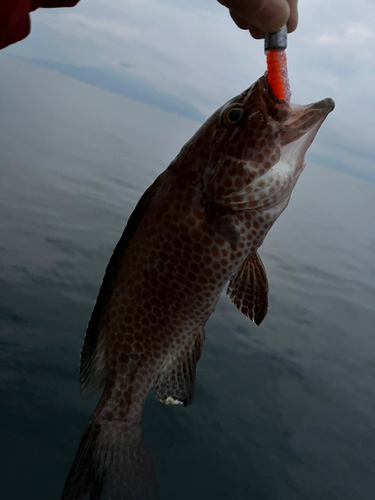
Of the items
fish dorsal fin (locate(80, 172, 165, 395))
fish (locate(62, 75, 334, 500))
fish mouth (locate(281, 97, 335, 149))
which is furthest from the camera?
fish dorsal fin (locate(80, 172, 165, 395))

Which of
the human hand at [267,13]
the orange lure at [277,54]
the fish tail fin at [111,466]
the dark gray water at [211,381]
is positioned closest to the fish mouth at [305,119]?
the orange lure at [277,54]

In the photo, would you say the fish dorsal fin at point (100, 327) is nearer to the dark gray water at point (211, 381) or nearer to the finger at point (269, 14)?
the finger at point (269, 14)

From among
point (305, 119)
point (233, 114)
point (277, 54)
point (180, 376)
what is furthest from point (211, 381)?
point (277, 54)

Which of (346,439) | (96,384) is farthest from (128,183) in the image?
(96,384)

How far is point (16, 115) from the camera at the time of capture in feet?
77.2

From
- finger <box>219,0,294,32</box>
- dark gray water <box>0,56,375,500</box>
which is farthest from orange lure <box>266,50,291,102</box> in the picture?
dark gray water <box>0,56,375,500</box>

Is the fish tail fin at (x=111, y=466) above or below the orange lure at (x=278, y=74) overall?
below

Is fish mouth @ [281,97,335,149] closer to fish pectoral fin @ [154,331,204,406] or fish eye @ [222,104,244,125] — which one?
fish eye @ [222,104,244,125]

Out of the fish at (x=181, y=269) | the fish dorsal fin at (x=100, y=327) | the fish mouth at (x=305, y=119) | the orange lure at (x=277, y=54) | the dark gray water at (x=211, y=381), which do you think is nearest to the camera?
the orange lure at (x=277, y=54)

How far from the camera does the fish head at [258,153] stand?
192 cm

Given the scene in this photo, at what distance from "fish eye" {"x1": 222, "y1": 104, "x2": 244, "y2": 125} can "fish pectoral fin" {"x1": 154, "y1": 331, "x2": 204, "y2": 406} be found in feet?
3.72

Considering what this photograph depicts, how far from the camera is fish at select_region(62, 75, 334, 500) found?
1.95 m

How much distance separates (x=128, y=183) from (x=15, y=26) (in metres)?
14.9

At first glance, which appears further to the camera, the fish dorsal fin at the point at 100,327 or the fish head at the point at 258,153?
the fish dorsal fin at the point at 100,327
